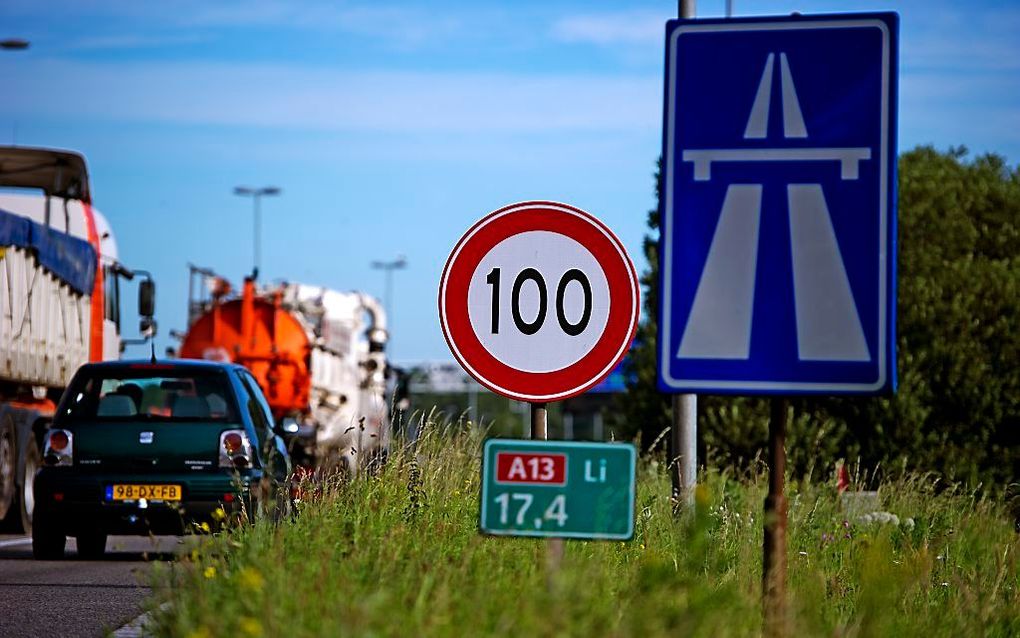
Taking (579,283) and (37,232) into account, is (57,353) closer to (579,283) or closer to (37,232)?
(37,232)

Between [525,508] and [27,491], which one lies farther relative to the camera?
[27,491]

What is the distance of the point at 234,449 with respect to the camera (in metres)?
14.0

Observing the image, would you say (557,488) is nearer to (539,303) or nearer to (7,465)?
(539,303)

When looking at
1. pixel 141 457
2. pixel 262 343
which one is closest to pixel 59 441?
pixel 141 457

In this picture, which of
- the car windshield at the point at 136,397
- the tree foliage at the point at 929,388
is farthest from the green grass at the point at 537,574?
the tree foliage at the point at 929,388

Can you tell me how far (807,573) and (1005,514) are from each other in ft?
19.9

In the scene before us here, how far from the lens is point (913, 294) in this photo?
24109 millimetres

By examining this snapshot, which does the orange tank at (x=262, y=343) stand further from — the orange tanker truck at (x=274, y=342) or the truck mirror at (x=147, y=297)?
the truck mirror at (x=147, y=297)

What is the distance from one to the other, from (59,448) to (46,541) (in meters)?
0.86

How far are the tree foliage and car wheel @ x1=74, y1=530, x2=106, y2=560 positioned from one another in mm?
8876

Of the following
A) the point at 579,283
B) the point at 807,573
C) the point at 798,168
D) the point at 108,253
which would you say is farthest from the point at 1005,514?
the point at 108,253

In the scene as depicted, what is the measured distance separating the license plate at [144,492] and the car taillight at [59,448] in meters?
0.47

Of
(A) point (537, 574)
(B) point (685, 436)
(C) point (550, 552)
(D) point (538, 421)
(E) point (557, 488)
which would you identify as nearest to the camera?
(C) point (550, 552)

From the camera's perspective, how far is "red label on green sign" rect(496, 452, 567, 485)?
596 cm
